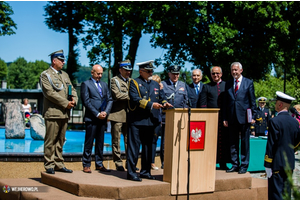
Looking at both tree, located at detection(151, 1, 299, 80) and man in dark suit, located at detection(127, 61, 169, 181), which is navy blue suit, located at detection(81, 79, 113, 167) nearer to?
man in dark suit, located at detection(127, 61, 169, 181)

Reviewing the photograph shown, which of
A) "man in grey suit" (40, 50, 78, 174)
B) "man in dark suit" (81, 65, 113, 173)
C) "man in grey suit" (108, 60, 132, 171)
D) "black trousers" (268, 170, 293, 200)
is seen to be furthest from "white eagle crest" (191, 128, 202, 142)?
"man in grey suit" (40, 50, 78, 174)

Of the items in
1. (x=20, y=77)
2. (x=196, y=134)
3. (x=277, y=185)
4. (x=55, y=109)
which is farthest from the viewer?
(x=20, y=77)

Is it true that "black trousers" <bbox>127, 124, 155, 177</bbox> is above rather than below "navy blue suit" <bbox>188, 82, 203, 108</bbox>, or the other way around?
below

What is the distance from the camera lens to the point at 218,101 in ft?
25.0

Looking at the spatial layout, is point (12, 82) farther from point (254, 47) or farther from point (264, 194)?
point (264, 194)

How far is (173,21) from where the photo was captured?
20656 mm

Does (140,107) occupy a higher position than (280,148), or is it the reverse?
(140,107)

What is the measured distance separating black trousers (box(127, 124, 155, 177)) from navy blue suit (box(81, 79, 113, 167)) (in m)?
1.11

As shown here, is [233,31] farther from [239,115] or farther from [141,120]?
[141,120]

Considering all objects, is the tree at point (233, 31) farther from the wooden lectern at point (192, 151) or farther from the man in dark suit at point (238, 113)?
the wooden lectern at point (192, 151)

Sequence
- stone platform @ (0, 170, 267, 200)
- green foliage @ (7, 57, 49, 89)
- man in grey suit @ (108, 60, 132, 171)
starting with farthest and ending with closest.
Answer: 1. green foliage @ (7, 57, 49, 89)
2. man in grey suit @ (108, 60, 132, 171)
3. stone platform @ (0, 170, 267, 200)

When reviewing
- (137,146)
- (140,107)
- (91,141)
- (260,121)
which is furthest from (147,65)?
(260,121)

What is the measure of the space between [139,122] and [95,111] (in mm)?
1186

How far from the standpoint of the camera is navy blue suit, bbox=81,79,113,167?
6.88 metres
